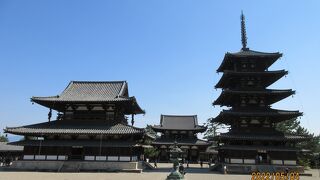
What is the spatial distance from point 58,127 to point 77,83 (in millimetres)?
9056

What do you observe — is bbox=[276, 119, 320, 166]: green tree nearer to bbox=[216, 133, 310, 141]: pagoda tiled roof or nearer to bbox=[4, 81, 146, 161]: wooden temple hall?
bbox=[216, 133, 310, 141]: pagoda tiled roof

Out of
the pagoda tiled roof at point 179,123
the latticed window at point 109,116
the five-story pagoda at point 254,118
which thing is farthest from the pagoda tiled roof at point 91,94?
the pagoda tiled roof at point 179,123

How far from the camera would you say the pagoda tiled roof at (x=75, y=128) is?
34.4 metres

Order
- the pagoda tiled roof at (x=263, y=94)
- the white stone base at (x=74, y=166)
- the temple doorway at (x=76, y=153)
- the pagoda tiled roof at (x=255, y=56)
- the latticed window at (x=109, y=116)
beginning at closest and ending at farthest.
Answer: the white stone base at (x=74, y=166) < the temple doorway at (x=76, y=153) < the pagoda tiled roof at (x=263, y=94) < the latticed window at (x=109, y=116) < the pagoda tiled roof at (x=255, y=56)

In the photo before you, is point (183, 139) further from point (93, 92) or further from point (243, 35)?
point (93, 92)

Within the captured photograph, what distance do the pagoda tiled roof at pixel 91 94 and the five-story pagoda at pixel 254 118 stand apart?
13506 millimetres

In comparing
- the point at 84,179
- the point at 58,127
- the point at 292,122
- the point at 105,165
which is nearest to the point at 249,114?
the point at 105,165

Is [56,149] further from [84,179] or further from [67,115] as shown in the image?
[84,179]

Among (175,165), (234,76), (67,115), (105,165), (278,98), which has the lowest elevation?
(105,165)

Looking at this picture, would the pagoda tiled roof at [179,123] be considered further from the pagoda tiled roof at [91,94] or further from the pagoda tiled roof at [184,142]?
the pagoda tiled roof at [91,94]

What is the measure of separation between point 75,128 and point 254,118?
22.8 meters

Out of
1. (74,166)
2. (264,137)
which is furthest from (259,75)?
(74,166)

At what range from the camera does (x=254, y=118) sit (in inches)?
1483

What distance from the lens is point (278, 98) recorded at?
A: 40.0 m
